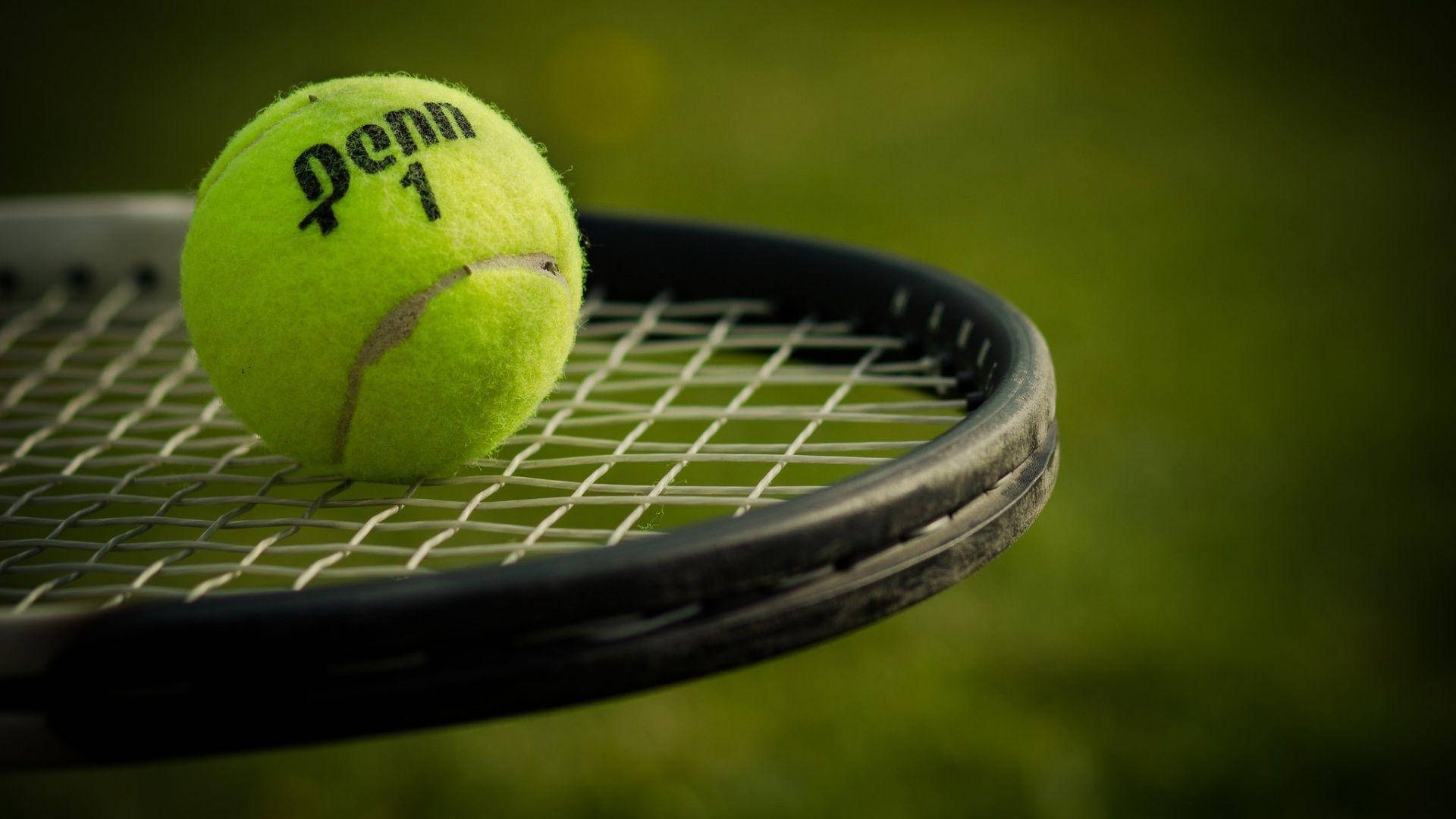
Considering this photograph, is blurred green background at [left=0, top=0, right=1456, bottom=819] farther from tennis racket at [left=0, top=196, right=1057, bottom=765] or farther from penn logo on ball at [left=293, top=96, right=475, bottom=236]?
penn logo on ball at [left=293, top=96, right=475, bottom=236]

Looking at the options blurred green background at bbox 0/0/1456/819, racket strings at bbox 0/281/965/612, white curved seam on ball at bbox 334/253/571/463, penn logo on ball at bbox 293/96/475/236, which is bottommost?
blurred green background at bbox 0/0/1456/819

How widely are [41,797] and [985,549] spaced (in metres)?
1.55

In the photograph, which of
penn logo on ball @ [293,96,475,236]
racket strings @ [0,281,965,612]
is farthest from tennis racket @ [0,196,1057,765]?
penn logo on ball @ [293,96,475,236]

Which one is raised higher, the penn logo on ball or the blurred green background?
the penn logo on ball

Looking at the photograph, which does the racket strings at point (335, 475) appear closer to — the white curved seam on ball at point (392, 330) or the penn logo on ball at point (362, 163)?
the white curved seam on ball at point (392, 330)

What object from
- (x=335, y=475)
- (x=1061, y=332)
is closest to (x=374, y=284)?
(x=335, y=475)

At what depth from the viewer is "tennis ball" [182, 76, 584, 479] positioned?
88 cm

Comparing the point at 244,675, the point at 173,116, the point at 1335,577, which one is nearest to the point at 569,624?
the point at 244,675

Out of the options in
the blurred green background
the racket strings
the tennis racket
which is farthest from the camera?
the blurred green background

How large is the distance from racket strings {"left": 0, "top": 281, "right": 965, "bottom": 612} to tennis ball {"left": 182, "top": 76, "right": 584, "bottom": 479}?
6cm

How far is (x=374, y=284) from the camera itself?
0.88 meters

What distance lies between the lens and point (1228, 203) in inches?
166

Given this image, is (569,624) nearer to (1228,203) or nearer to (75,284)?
(75,284)

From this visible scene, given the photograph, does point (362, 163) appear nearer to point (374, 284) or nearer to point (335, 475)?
point (374, 284)
